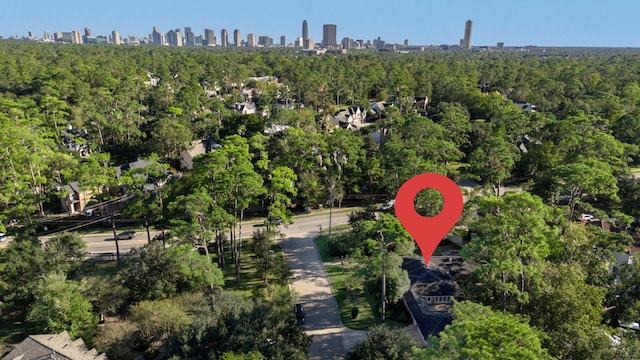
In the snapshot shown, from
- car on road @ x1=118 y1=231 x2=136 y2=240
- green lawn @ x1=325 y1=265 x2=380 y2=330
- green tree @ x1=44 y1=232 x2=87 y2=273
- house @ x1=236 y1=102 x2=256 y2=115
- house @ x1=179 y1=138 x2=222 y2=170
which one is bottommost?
green lawn @ x1=325 y1=265 x2=380 y2=330

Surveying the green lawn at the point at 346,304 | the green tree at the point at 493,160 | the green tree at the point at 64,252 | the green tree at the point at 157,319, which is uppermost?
the green tree at the point at 493,160

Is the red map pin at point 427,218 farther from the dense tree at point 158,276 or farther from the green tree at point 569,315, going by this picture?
the dense tree at point 158,276

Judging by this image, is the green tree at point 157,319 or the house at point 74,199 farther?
the house at point 74,199

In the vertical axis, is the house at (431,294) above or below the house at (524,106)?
below

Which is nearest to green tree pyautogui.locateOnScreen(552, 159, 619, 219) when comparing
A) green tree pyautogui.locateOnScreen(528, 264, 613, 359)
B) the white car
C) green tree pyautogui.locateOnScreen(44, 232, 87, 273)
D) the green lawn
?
the white car

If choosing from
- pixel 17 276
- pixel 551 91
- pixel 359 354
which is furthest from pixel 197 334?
pixel 551 91

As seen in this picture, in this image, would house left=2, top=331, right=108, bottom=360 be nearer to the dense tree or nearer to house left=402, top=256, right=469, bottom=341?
the dense tree

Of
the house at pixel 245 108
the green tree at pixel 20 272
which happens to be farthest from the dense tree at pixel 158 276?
the house at pixel 245 108
